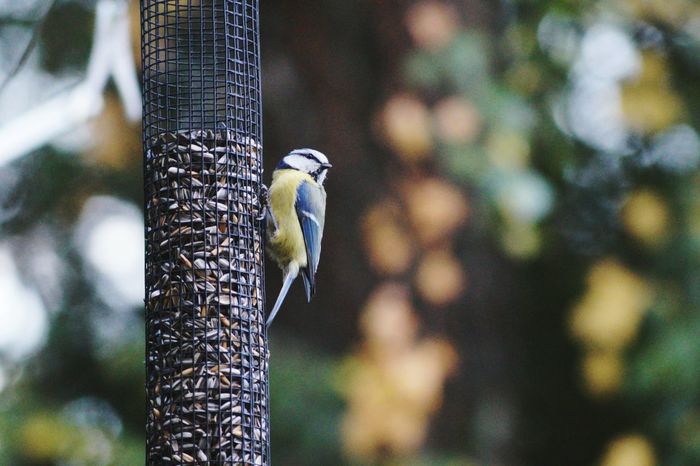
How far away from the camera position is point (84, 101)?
507cm

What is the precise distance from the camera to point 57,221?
862 cm

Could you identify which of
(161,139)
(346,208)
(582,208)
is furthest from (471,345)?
(161,139)

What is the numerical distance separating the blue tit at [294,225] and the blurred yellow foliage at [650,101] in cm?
316

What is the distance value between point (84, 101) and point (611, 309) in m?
3.62

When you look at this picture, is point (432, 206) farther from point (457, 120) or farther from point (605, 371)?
point (605, 371)

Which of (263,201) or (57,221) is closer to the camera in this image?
(263,201)

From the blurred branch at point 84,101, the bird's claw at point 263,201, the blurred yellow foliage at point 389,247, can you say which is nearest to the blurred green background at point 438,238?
the blurred yellow foliage at point 389,247

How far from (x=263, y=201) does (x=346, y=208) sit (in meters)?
2.70

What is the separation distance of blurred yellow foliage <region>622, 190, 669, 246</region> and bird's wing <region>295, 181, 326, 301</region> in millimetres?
3004

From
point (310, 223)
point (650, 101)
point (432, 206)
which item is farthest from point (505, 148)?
point (310, 223)

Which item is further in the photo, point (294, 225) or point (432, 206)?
point (432, 206)

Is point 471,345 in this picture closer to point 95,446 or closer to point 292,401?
point 292,401

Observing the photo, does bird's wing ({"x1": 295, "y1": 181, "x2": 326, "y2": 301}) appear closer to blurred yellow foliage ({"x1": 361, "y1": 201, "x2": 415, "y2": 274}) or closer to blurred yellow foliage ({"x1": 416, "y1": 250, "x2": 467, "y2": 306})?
blurred yellow foliage ({"x1": 361, "y1": 201, "x2": 415, "y2": 274})

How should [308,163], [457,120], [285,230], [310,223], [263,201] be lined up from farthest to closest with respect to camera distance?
[457,120] < [308,163] < [310,223] < [285,230] < [263,201]
